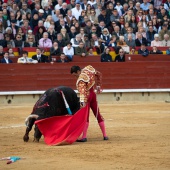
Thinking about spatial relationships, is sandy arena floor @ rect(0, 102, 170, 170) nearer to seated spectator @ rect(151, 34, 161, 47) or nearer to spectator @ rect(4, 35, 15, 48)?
spectator @ rect(4, 35, 15, 48)

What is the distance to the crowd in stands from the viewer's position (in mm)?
16234

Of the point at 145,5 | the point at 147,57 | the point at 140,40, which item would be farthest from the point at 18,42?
the point at 145,5

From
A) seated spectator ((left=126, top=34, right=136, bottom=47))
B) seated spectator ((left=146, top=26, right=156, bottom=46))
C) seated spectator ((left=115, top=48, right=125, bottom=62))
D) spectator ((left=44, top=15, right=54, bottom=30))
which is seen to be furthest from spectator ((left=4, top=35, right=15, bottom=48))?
seated spectator ((left=146, top=26, right=156, bottom=46))

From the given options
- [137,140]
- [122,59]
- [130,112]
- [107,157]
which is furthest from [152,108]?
[107,157]

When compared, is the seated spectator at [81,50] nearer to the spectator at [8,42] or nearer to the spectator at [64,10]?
the spectator at [64,10]

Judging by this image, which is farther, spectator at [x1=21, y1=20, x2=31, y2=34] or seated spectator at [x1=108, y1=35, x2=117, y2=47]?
seated spectator at [x1=108, y1=35, x2=117, y2=47]

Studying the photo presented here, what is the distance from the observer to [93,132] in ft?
34.8

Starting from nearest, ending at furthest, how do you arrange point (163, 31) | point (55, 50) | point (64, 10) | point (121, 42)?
1. point (55, 50)
2. point (121, 42)
3. point (64, 10)
4. point (163, 31)

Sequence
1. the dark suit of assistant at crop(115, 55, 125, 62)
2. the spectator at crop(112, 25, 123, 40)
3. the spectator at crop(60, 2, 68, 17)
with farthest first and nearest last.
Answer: the spectator at crop(60, 2, 68, 17), the dark suit of assistant at crop(115, 55, 125, 62), the spectator at crop(112, 25, 123, 40)

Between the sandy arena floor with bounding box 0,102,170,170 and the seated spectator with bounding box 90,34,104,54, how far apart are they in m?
3.88

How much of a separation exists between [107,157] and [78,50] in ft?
29.1

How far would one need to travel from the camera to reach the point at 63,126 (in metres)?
9.28

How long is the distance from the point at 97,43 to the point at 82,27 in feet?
1.83

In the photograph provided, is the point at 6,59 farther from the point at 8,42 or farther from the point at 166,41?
the point at 166,41
